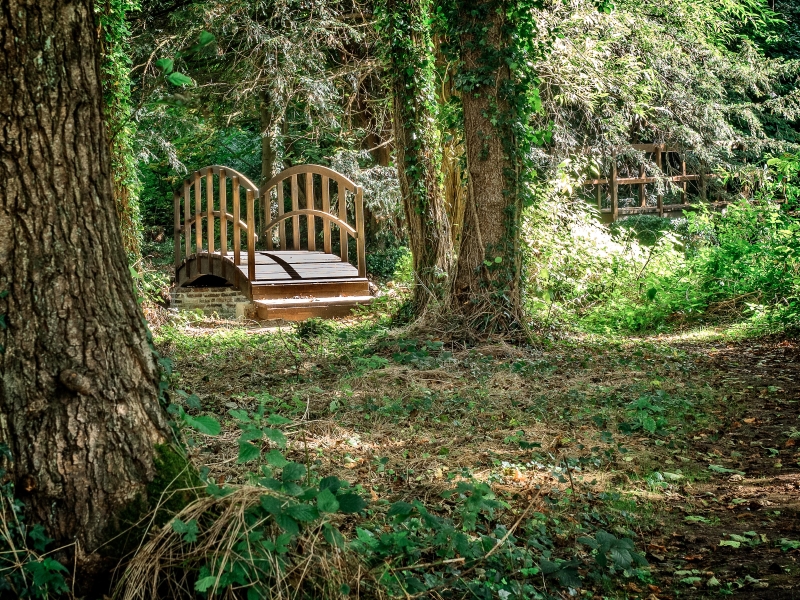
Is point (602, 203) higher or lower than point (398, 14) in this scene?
lower

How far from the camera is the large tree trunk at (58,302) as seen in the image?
8.15ft

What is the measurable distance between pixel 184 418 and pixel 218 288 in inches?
458

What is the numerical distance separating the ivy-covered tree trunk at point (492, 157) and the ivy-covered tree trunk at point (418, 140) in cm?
132

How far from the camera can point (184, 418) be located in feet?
8.95

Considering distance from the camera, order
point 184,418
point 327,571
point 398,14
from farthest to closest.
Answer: point 398,14 → point 184,418 → point 327,571

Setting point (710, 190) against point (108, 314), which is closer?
point (108, 314)

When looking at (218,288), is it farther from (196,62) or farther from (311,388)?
(311,388)

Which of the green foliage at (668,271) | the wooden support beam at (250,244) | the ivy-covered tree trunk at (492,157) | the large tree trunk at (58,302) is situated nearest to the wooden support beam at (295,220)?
the wooden support beam at (250,244)

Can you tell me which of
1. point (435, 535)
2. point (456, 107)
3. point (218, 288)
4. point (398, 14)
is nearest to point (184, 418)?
point (435, 535)

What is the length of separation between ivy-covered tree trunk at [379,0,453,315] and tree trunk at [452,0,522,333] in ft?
4.35

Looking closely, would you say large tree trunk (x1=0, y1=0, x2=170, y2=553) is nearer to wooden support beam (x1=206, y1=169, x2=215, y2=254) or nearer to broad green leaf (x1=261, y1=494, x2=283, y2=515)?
broad green leaf (x1=261, y1=494, x2=283, y2=515)

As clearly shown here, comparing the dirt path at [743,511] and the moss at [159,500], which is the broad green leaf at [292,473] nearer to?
the moss at [159,500]

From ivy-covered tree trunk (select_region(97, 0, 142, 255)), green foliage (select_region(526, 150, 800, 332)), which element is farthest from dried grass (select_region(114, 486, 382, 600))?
ivy-covered tree trunk (select_region(97, 0, 142, 255))

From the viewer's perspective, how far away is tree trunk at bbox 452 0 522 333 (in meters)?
8.48
